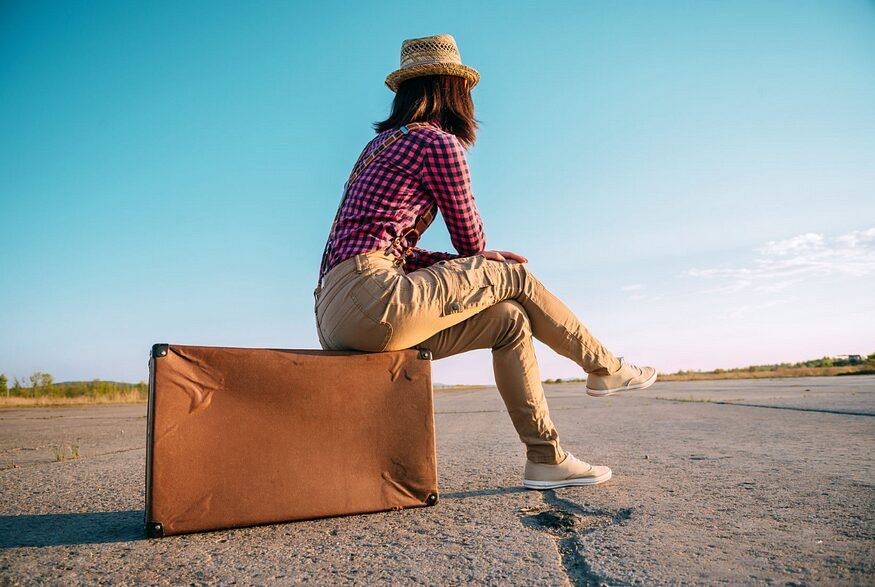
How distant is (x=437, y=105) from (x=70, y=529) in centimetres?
223

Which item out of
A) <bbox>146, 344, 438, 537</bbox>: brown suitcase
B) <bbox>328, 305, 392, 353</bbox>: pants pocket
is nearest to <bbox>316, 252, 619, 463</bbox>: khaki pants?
<bbox>328, 305, 392, 353</bbox>: pants pocket

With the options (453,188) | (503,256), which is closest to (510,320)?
(503,256)

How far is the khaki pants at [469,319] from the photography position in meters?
2.33

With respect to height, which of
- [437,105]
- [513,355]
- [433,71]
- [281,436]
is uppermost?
[433,71]

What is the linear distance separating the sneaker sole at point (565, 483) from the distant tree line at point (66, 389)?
16245 millimetres

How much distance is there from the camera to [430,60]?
2.81m

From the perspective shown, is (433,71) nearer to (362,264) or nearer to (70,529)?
(362,264)

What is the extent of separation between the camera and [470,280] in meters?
2.50

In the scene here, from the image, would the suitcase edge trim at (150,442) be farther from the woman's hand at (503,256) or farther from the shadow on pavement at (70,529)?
the woman's hand at (503,256)

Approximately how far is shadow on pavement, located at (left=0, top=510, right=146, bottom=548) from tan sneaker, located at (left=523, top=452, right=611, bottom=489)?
154 cm

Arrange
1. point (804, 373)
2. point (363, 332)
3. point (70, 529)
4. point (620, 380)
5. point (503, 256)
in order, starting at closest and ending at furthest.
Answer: point (70, 529)
point (363, 332)
point (503, 256)
point (620, 380)
point (804, 373)

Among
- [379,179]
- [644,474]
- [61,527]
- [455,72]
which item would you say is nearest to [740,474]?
[644,474]

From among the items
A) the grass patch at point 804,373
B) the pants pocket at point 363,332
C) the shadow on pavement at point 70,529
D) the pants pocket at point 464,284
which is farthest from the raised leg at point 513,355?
the grass patch at point 804,373

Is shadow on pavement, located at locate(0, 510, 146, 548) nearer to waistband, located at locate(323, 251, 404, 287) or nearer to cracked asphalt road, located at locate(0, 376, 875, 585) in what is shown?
cracked asphalt road, located at locate(0, 376, 875, 585)
